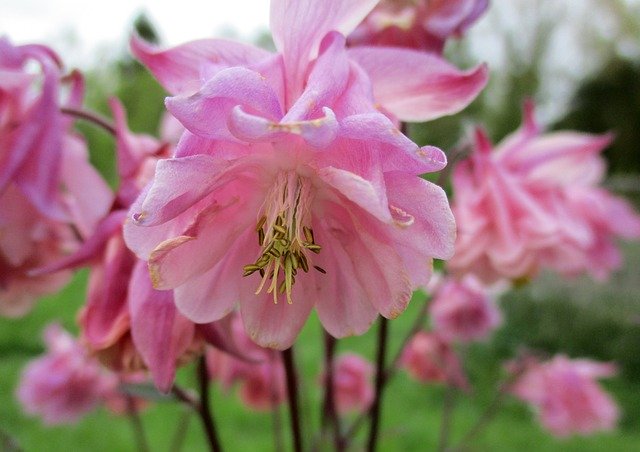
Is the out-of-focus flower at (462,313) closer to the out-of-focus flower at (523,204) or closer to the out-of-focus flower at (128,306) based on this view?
the out-of-focus flower at (523,204)

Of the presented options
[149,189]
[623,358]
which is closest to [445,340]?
[149,189]

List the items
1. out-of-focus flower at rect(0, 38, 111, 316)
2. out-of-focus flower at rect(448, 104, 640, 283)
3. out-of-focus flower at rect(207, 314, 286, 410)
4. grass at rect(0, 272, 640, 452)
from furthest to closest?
grass at rect(0, 272, 640, 452)
out-of-focus flower at rect(207, 314, 286, 410)
out-of-focus flower at rect(448, 104, 640, 283)
out-of-focus flower at rect(0, 38, 111, 316)

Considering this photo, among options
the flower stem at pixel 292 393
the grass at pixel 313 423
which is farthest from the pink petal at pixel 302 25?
the grass at pixel 313 423

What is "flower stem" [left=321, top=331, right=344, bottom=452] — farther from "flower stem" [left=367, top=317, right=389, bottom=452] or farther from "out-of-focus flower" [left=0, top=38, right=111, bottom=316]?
"out-of-focus flower" [left=0, top=38, right=111, bottom=316]

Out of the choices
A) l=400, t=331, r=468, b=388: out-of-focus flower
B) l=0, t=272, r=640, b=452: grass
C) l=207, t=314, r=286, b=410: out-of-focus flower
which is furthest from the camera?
l=0, t=272, r=640, b=452: grass

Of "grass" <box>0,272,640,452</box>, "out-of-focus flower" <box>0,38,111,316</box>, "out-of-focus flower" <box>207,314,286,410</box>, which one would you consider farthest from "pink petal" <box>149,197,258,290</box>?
"grass" <box>0,272,640,452</box>

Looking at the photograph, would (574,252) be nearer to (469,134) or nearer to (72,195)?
(469,134)
